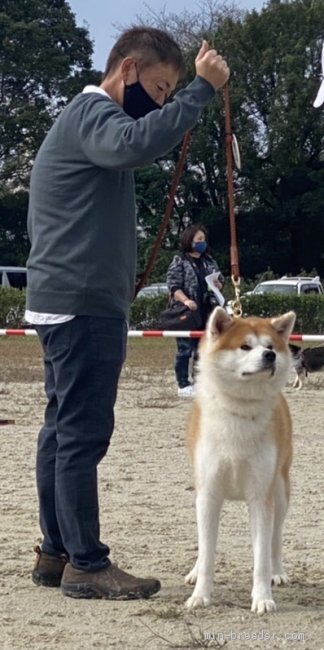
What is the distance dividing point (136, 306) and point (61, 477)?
2198 cm

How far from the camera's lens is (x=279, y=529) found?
446 cm

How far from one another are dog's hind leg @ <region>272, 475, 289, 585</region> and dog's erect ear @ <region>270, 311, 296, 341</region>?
2.03 feet

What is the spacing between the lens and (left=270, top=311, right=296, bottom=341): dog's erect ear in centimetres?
432

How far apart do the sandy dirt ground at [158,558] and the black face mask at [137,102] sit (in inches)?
78.9

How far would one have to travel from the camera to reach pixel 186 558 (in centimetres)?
491

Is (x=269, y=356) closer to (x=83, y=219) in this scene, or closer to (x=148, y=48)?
(x=83, y=219)

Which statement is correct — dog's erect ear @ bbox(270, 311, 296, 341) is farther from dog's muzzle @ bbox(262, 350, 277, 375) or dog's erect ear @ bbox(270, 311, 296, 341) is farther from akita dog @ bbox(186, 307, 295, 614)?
dog's muzzle @ bbox(262, 350, 277, 375)

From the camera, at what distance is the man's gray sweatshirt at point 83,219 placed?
402cm

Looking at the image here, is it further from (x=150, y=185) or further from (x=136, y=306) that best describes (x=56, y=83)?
(x=136, y=306)

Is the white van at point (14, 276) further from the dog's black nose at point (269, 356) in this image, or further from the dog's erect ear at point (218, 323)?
the dog's black nose at point (269, 356)

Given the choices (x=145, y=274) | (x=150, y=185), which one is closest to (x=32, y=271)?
(x=145, y=274)

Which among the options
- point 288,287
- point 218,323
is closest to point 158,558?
point 218,323

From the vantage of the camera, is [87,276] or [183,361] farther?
[183,361]

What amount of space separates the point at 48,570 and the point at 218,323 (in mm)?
1312
